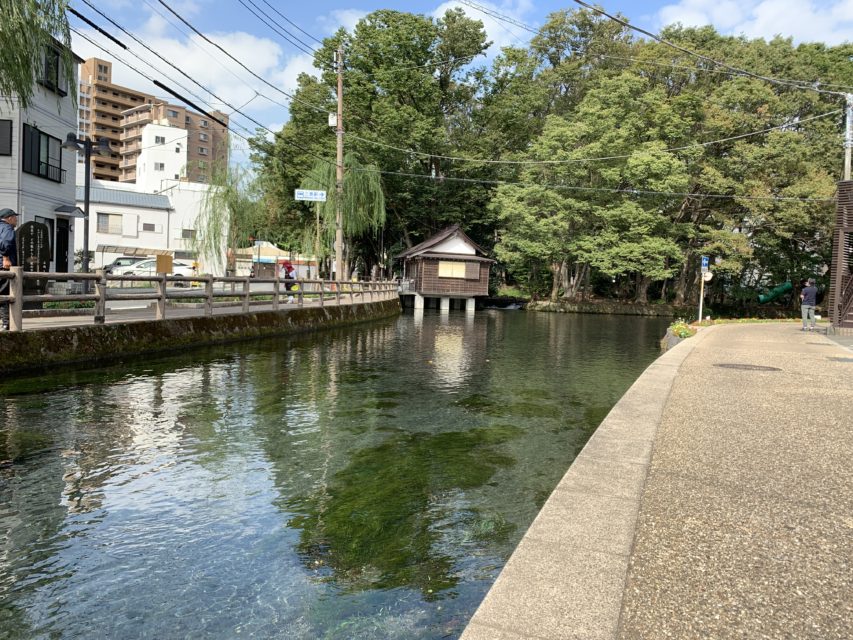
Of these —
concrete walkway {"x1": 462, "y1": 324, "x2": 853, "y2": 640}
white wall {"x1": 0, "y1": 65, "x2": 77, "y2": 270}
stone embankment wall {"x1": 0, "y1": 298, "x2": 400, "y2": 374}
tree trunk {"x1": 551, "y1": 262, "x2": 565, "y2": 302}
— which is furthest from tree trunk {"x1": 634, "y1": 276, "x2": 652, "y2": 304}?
concrete walkway {"x1": 462, "y1": 324, "x2": 853, "y2": 640}

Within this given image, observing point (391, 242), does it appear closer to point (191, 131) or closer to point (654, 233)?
point (654, 233)

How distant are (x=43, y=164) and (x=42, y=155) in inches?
12.9

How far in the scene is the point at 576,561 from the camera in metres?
3.04

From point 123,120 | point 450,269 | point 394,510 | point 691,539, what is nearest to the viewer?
point 691,539

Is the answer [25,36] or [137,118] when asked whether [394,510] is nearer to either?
[25,36]

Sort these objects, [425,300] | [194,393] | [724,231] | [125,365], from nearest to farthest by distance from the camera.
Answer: [194,393], [125,365], [724,231], [425,300]

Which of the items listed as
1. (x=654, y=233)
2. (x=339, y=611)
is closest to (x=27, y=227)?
(x=339, y=611)

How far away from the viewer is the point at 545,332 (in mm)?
24953

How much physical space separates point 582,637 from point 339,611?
1395 millimetres

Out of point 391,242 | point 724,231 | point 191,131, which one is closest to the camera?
point 724,231

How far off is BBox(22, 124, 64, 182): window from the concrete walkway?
23690 mm

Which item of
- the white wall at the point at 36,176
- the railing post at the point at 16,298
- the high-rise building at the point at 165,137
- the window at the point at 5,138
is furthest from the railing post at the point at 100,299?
the high-rise building at the point at 165,137

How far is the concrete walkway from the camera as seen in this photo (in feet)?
8.40

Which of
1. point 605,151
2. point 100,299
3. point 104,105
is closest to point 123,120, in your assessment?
point 104,105
